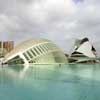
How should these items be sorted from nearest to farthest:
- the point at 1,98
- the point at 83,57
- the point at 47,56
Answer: the point at 1,98
the point at 47,56
the point at 83,57

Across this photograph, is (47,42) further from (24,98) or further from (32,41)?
(24,98)

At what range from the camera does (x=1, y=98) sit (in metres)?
11.1

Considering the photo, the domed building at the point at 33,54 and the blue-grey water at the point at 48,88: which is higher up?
the domed building at the point at 33,54

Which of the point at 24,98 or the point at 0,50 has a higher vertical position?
the point at 0,50

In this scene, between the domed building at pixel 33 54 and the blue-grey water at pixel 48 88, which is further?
the domed building at pixel 33 54

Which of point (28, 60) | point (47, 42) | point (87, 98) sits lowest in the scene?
point (87, 98)

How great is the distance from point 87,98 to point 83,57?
268 feet

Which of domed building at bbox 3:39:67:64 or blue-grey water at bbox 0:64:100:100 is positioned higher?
domed building at bbox 3:39:67:64

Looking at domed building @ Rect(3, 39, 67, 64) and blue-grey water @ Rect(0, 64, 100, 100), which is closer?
blue-grey water @ Rect(0, 64, 100, 100)

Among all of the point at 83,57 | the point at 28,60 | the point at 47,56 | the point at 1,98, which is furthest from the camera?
the point at 83,57

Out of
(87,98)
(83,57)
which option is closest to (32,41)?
(83,57)

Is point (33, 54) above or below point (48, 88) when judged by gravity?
above

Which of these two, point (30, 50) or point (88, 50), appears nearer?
point (30, 50)

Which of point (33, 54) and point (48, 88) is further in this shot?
point (33, 54)
